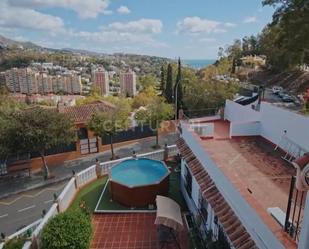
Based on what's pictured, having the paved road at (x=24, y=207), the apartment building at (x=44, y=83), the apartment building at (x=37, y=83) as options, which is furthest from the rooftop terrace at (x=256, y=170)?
the apartment building at (x=37, y=83)

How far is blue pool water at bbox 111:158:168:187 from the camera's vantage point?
15.1m

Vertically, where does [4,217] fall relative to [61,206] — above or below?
below

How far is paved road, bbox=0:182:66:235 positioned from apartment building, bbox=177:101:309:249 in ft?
28.0

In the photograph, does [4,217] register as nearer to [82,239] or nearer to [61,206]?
[61,206]

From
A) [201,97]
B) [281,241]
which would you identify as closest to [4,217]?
[281,241]

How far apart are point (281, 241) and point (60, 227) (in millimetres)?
6966

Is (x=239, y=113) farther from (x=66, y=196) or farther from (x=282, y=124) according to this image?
(x=66, y=196)

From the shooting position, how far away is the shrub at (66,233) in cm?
919

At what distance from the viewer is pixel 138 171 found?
53.9 ft

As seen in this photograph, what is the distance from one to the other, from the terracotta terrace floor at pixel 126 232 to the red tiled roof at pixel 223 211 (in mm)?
2744

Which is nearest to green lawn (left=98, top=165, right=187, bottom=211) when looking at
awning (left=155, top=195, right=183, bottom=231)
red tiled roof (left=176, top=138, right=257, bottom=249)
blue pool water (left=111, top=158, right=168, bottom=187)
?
blue pool water (left=111, top=158, right=168, bottom=187)

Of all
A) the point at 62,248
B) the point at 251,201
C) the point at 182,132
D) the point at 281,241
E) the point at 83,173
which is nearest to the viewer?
the point at 281,241

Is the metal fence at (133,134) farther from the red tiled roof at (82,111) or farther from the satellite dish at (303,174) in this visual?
the satellite dish at (303,174)

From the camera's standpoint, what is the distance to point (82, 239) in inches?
372
